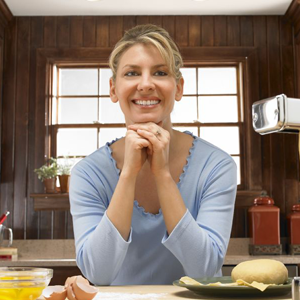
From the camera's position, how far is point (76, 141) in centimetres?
486

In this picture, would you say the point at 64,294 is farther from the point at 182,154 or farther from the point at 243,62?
the point at 243,62

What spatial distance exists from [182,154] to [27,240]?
319 cm

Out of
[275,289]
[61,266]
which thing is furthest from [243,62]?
[275,289]

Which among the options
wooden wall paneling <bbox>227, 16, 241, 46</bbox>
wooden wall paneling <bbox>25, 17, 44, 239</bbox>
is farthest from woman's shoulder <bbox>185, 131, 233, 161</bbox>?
wooden wall paneling <bbox>227, 16, 241, 46</bbox>

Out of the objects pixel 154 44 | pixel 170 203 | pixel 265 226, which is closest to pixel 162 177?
pixel 170 203

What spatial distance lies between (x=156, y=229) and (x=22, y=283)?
63 cm

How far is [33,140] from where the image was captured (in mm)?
4770

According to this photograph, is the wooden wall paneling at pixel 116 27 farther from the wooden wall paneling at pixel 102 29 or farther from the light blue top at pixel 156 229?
the light blue top at pixel 156 229

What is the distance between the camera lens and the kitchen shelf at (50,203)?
15.0ft

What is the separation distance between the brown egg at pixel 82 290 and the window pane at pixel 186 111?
391 cm

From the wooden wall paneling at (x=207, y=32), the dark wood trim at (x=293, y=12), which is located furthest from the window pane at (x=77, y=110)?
the dark wood trim at (x=293, y=12)

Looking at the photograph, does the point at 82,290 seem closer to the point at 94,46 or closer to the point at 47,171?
the point at 47,171

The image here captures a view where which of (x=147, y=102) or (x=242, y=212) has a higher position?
(x=147, y=102)

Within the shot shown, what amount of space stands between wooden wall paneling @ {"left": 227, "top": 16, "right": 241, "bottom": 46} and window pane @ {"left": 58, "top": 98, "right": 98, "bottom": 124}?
4.14ft
